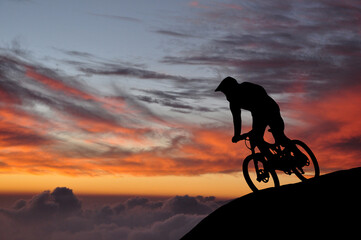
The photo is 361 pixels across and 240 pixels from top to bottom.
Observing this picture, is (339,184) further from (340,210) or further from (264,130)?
(264,130)

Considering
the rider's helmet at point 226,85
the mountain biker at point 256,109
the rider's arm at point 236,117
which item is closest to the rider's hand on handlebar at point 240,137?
the mountain biker at point 256,109

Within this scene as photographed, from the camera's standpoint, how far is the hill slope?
11.4 m

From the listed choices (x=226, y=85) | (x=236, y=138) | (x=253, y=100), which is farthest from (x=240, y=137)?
(x=226, y=85)

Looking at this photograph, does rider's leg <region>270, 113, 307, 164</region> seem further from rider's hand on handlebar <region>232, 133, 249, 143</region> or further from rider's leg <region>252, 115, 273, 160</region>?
rider's hand on handlebar <region>232, 133, 249, 143</region>

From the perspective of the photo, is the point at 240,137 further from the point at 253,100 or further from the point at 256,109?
the point at 253,100

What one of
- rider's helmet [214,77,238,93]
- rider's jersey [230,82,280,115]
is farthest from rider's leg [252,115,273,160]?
rider's helmet [214,77,238,93]

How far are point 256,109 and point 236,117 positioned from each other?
76cm

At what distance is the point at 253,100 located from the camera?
47.6ft

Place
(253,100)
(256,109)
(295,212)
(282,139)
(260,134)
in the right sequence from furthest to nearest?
(282,139) → (260,134) → (256,109) → (253,100) → (295,212)

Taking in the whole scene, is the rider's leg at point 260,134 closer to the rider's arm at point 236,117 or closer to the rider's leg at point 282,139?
the rider's leg at point 282,139

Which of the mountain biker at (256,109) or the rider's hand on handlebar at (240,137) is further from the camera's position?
the rider's hand on handlebar at (240,137)

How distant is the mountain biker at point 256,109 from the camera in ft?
46.4

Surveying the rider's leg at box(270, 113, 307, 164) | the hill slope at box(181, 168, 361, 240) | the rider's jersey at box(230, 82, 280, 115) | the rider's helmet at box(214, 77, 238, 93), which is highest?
the rider's helmet at box(214, 77, 238, 93)

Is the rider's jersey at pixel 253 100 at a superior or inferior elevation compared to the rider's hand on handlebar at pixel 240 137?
superior
